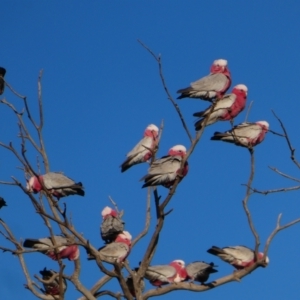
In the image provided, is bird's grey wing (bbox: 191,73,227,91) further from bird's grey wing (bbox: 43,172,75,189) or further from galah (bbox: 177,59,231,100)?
bird's grey wing (bbox: 43,172,75,189)

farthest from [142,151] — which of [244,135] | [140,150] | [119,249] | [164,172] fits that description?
[119,249]

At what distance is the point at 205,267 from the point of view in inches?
301

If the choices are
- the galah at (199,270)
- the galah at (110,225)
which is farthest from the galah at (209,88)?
the galah at (199,270)

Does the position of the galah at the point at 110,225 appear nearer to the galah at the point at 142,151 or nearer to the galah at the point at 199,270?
the galah at the point at 142,151

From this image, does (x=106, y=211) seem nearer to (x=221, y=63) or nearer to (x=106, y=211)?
(x=106, y=211)

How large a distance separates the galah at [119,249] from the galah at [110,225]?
0.14m

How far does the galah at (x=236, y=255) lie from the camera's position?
704 cm

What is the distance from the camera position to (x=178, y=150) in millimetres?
7625

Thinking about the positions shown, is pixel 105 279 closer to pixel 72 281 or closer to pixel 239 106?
pixel 72 281

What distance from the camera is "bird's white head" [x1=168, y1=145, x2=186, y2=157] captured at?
24.8 feet

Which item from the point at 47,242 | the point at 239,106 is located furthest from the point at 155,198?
the point at 239,106

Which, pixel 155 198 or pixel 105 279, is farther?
pixel 105 279

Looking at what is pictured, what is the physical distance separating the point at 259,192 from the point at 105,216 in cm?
221

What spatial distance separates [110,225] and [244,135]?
1732 mm
